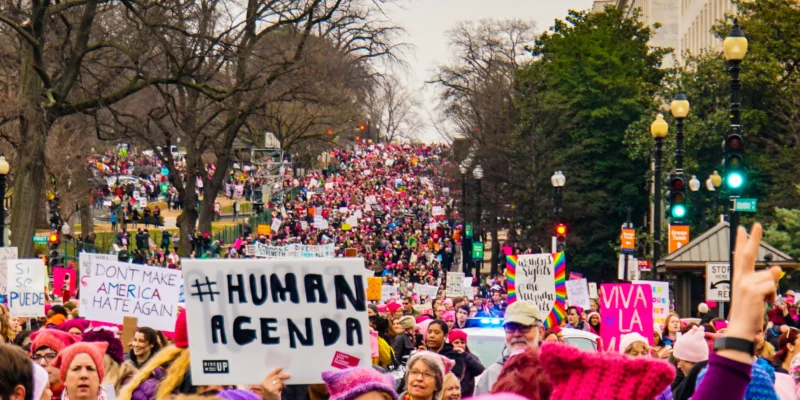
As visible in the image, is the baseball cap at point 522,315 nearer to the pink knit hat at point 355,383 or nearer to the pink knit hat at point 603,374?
the pink knit hat at point 355,383

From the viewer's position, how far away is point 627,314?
16.2 m

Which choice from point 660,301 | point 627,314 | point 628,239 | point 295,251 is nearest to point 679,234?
point 628,239

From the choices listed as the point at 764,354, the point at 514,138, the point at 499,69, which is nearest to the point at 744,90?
the point at 514,138

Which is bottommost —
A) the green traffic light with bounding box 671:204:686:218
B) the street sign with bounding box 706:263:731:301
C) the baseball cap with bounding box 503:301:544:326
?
the baseball cap with bounding box 503:301:544:326

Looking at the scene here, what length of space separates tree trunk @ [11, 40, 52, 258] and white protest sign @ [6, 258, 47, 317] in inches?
354

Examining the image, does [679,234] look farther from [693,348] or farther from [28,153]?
[693,348]

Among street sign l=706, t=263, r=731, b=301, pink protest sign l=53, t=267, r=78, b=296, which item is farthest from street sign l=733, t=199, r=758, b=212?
pink protest sign l=53, t=267, r=78, b=296

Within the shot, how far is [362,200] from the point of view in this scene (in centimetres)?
10025

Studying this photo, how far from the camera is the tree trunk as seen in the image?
29406 mm

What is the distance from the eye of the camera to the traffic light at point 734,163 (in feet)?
61.4

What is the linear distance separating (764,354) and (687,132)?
46395 millimetres

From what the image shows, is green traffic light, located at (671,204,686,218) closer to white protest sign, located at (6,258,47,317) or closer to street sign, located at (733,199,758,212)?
street sign, located at (733,199,758,212)

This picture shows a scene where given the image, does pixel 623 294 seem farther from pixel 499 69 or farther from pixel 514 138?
pixel 499 69

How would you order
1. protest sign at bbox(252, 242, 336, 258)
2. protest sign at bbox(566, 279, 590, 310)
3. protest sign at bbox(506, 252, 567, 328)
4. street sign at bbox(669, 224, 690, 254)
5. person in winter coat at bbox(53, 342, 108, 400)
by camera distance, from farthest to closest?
protest sign at bbox(252, 242, 336, 258)
street sign at bbox(669, 224, 690, 254)
protest sign at bbox(566, 279, 590, 310)
protest sign at bbox(506, 252, 567, 328)
person in winter coat at bbox(53, 342, 108, 400)
